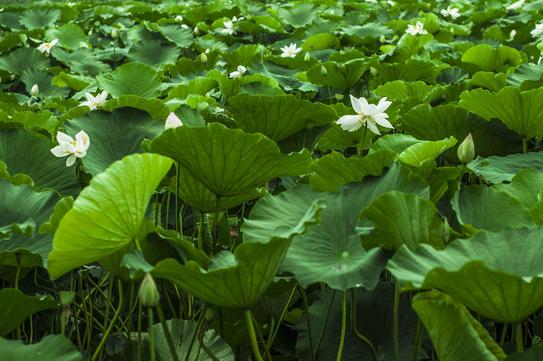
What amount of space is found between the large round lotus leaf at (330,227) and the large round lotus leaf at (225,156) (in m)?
0.05

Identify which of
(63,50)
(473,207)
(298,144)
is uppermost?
(473,207)

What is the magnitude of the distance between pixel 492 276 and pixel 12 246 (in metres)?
0.69

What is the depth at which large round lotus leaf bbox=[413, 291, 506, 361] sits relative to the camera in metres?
0.86

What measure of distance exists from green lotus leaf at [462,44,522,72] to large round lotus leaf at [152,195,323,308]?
160 centimetres

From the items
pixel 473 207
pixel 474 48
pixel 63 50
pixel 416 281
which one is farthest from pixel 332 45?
pixel 416 281

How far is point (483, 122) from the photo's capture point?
4.86 feet

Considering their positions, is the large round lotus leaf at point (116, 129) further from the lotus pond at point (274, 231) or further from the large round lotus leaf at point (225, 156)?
the large round lotus leaf at point (225, 156)

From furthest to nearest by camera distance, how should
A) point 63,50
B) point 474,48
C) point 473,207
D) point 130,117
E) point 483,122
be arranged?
point 63,50 < point 474,48 < point 483,122 < point 130,117 < point 473,207

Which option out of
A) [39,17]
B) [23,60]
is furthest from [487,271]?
[39,17]

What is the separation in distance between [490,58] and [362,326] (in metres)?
1.44

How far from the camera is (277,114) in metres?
1.34

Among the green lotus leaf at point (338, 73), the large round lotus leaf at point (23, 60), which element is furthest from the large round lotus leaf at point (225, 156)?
the large round lotus leaf at point (23, 60)

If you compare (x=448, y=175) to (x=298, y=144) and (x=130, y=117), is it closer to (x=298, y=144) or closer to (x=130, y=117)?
(x=298, y=144)

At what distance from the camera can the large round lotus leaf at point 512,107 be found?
1.41 metres
